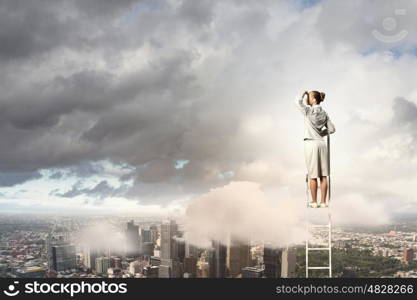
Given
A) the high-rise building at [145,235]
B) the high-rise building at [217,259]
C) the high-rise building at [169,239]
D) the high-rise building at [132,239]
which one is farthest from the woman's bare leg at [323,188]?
the high-rise building at [132,239]

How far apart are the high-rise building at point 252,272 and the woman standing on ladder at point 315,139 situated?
280cm

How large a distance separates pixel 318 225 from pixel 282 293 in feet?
2.23

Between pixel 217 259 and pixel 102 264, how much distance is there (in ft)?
6.49

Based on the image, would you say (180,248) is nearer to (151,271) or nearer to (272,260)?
(151,271)

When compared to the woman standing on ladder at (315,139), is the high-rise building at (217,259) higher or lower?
lower

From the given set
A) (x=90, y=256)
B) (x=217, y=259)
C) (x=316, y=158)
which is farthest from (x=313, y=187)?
(x=90, y=256)

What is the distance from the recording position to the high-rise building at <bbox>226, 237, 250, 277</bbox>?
661cm

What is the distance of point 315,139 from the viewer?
11.4 feet

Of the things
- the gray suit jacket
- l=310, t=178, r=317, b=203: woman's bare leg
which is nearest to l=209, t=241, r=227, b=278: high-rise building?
l=310, t=178, r=317, b=203: woman's bare leg

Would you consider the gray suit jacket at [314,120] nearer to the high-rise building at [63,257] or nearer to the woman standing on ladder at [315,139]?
the woman standing on ladder at [315,139]

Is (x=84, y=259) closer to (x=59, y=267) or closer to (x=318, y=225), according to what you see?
(x=59, y=267)

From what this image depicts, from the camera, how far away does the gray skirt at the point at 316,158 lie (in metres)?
3.44

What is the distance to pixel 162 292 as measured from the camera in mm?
3062

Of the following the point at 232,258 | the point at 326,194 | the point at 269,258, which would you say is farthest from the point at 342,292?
the point at 232,258
